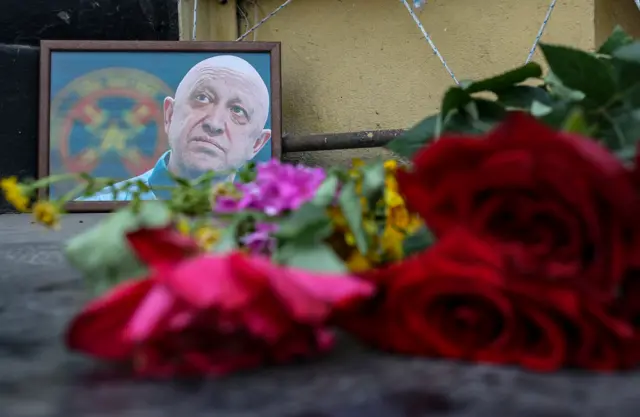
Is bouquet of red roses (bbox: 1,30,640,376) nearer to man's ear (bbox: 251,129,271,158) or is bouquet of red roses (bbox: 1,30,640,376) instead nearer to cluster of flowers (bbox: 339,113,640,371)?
cluster of flowers (bbox: 339,113,640,371)

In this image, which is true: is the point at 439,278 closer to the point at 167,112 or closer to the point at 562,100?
the point at 562,100

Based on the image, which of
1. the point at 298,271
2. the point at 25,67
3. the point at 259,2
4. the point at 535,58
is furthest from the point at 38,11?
the point at 298,271

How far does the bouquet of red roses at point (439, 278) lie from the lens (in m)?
0.36

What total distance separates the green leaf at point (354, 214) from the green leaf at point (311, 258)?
0.05 m

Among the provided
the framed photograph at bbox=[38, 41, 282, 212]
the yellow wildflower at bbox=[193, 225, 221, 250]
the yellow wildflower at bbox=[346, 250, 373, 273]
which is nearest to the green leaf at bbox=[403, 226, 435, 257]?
A: the yellow wildflower at bbox=[346, 250, 373, 273]

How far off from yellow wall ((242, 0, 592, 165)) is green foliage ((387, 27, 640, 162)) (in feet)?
4.70

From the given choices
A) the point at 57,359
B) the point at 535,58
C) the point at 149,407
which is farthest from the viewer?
the point at 535,58

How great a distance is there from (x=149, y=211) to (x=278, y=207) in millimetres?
104

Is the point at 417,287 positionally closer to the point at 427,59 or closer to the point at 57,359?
the point at 57,359

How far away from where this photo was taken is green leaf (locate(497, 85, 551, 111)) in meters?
0.57

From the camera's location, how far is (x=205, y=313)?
1.23ft

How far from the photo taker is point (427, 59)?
200 cm

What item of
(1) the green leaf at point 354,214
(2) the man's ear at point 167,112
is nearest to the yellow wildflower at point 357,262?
(1) the green leaf at point 354,214

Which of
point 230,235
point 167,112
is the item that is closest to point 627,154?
point 230,235
